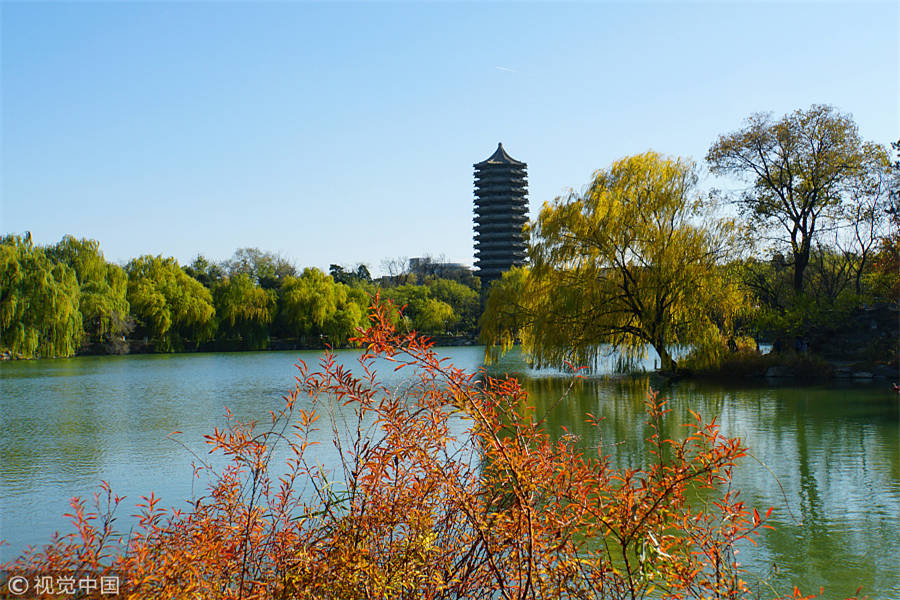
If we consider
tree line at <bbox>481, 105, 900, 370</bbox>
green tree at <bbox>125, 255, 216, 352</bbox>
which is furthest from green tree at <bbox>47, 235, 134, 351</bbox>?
tree line at <bbox>481, 105, 900, 370</bbox>

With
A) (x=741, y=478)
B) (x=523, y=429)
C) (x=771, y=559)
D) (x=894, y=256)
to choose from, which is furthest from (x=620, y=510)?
(x=894, y=256)

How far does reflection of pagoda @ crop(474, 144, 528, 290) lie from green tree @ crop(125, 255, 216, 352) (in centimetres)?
2306

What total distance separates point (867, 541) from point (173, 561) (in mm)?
4575

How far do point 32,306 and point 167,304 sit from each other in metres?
10.6

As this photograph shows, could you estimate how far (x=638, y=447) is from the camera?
7.79 metres

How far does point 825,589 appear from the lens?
12.5 feet

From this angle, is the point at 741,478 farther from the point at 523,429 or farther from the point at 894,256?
the point at 894,256

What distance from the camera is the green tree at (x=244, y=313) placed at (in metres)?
36.8

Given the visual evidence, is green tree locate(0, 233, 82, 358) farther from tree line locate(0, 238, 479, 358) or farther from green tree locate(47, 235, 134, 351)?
green tree locate(47, 235, 134, 351)

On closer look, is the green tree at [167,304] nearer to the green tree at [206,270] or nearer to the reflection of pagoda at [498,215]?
the green tree at [206,270]

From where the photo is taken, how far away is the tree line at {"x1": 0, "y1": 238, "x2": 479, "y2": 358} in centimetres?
2369

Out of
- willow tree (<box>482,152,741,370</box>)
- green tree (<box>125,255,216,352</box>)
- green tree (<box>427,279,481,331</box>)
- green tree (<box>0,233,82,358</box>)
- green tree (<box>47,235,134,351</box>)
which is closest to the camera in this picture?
willow tree (<box>482,152,741,370</box>)

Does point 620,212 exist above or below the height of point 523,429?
above

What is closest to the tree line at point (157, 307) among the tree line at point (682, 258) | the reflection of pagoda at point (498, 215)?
the reflection of pagoda at point (498, 215)
